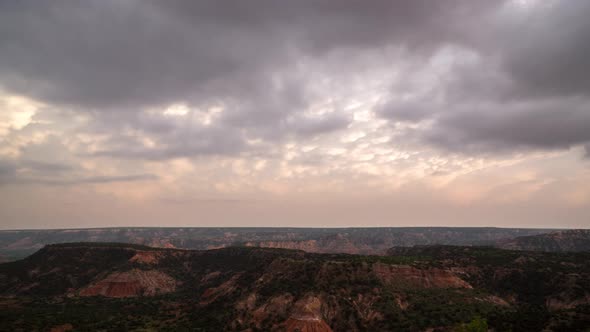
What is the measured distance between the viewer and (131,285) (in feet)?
534

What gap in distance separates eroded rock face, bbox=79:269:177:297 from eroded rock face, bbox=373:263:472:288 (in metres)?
99.1

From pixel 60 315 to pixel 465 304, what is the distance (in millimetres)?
115989

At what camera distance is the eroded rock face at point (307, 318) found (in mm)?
98631

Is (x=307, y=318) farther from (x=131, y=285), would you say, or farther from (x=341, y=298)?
(x=131, y=285)

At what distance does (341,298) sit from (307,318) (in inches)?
500

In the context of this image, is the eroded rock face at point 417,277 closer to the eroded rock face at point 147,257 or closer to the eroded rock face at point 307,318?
the eroded rock face at point 307,318

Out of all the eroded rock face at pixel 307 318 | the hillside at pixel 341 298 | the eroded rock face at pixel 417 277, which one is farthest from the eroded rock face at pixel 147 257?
the eroded rock face at pixel 417 277

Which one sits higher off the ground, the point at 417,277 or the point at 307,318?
the point at 417,277

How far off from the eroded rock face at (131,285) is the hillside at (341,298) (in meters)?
0.40

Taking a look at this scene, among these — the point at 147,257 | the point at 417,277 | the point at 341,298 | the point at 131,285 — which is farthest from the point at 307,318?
the point at 147,257

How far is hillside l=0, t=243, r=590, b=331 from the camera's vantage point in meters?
97.0

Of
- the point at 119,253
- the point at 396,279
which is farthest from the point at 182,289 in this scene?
→ the point at 396,279

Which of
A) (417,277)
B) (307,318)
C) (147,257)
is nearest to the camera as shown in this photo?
(307,318)

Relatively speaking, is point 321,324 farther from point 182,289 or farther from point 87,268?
point 87,268
